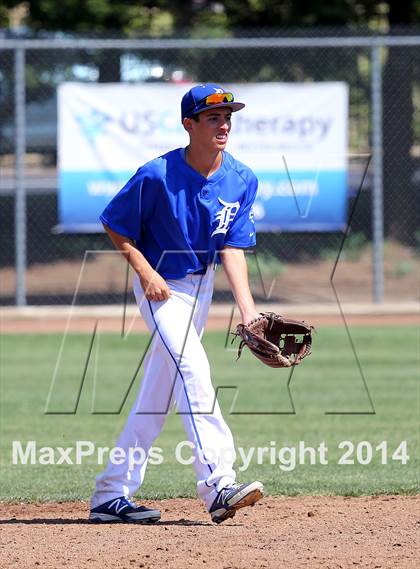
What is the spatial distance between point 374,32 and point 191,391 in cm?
1228

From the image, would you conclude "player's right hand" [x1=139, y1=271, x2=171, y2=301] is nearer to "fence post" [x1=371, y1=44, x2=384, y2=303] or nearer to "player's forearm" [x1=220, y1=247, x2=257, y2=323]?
"player's forearm" [x1=220, y1=247, x2=257, y2=323]

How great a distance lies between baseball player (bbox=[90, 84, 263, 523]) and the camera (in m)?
5.66

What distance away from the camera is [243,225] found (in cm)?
598

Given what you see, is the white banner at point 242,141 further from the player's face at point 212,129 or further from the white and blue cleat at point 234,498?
the white and blue cleat at point 234,498

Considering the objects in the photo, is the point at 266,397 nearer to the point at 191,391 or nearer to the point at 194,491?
the point at 194,491

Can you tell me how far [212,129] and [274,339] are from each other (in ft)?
3.71

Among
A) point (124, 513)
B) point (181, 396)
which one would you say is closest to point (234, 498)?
point (181, 396)

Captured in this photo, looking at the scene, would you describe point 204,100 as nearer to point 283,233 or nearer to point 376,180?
point 376,180

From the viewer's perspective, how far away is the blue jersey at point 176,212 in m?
5.76

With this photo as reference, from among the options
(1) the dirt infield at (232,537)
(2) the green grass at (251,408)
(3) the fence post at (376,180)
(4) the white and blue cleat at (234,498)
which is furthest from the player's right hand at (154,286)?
(3) the fence post at (376,180)

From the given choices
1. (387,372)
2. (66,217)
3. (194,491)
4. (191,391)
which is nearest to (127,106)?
(66,217)

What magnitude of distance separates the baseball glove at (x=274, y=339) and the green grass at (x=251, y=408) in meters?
1.21

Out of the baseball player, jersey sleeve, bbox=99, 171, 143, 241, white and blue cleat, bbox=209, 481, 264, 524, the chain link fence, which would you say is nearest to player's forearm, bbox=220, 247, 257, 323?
the baseball player

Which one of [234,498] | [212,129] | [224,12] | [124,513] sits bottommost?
[124,513]
